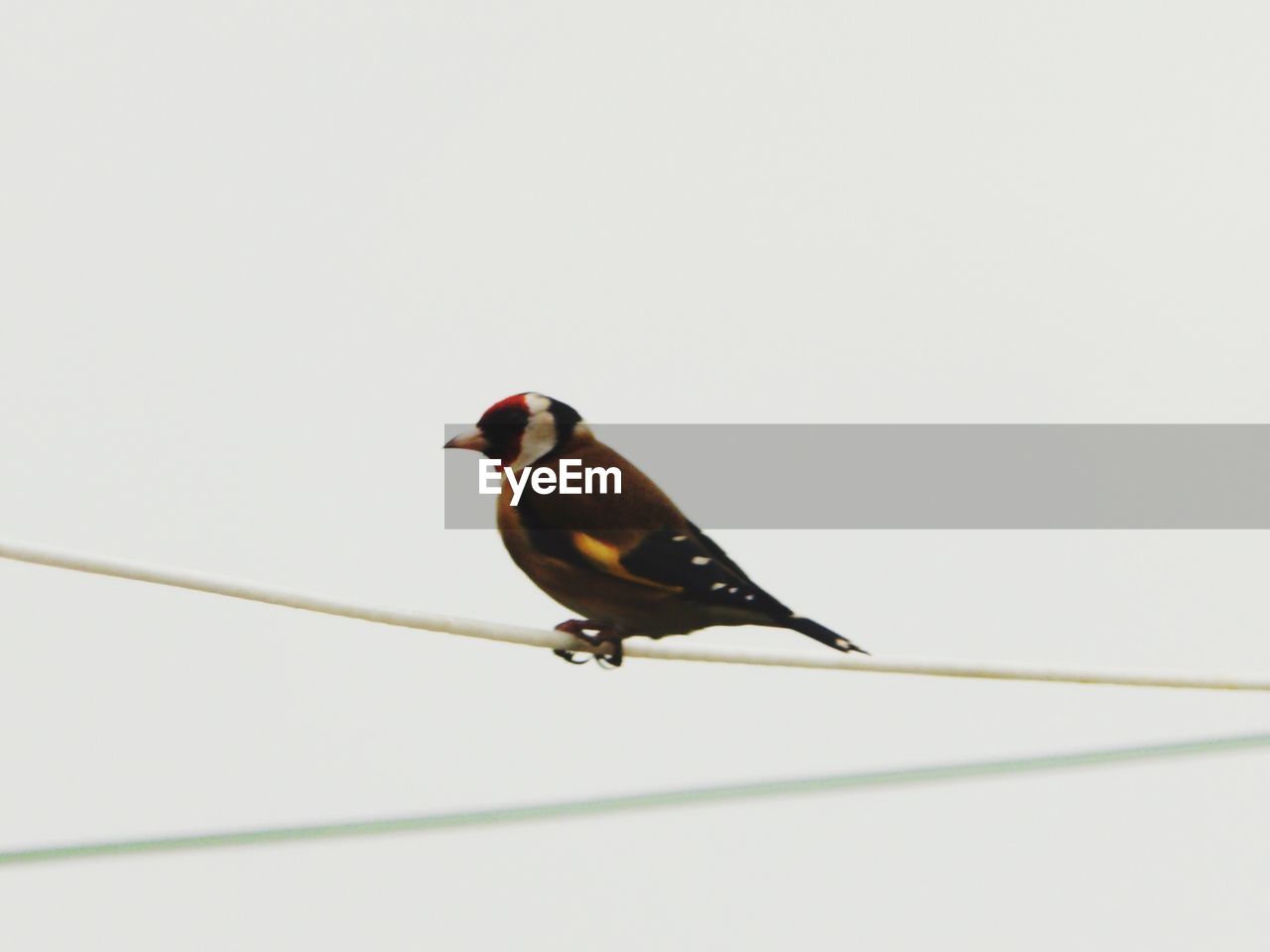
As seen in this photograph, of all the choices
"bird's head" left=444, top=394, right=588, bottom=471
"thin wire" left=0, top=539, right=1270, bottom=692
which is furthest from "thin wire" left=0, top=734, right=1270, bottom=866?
"bird's head" left=444, top=394, right=588, bottom=471

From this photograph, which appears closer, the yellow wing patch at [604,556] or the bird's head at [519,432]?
the yellow wing patch at [604,556]

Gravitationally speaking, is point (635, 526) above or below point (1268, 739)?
above

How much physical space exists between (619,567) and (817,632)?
→ 375 mm

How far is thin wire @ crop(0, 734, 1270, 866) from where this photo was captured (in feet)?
7.98

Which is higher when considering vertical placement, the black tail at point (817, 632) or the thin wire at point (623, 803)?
the black tail at point (817, 632)

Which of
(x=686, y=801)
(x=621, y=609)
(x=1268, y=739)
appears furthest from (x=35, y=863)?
(x=1268, y=739)

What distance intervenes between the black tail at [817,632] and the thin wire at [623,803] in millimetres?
288

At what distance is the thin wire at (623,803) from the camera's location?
243 cm

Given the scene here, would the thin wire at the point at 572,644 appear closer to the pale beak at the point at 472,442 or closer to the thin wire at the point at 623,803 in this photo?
the thin wire at the point at 623,803

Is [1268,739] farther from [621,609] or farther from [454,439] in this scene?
[454,439]

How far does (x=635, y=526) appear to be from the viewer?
3.25 metres

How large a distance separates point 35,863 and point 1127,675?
1.71m

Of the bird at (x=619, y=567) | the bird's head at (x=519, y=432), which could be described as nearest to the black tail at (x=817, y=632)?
the bird at (x=619, y=567)

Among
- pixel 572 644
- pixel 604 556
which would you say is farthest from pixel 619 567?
pixel 572 644
